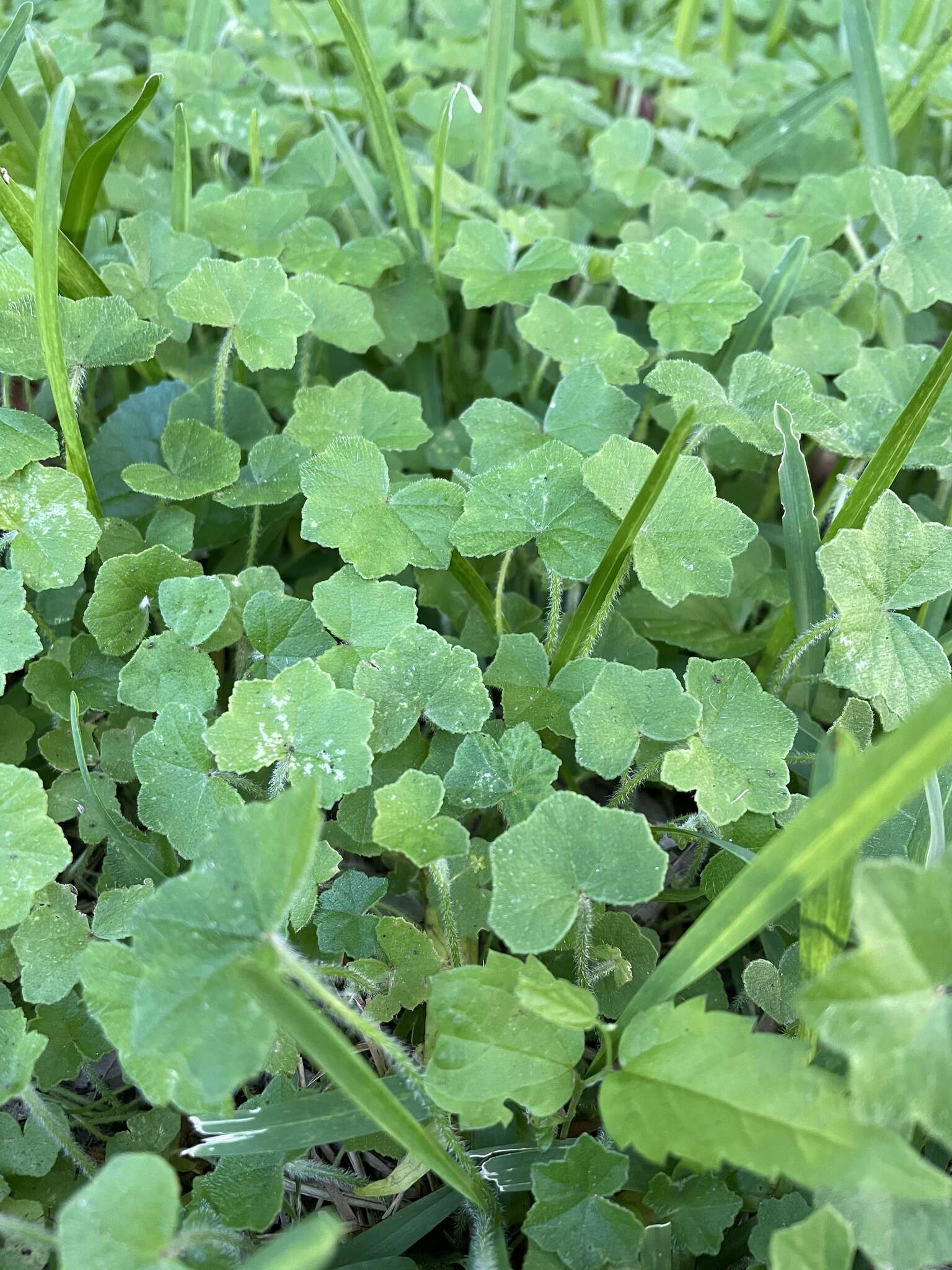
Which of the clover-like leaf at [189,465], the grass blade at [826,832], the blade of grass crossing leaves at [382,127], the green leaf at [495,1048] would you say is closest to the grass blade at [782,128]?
the blade of grass crossing leaves at [382,127]

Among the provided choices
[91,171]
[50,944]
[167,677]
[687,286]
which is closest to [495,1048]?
[50,944]

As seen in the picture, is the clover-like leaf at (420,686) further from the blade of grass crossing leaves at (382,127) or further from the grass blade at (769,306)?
the blade of grass crossing leaves at (382,127)

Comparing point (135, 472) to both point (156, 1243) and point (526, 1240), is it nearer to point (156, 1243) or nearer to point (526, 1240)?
point (156, 1243)

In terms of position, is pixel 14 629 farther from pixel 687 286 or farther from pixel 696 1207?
pixel 687 286

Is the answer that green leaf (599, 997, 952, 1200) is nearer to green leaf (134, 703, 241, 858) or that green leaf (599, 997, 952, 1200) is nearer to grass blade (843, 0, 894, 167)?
green leaf (134, 703, 241, 858)

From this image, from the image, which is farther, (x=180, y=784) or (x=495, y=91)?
(x=495, y=91)
